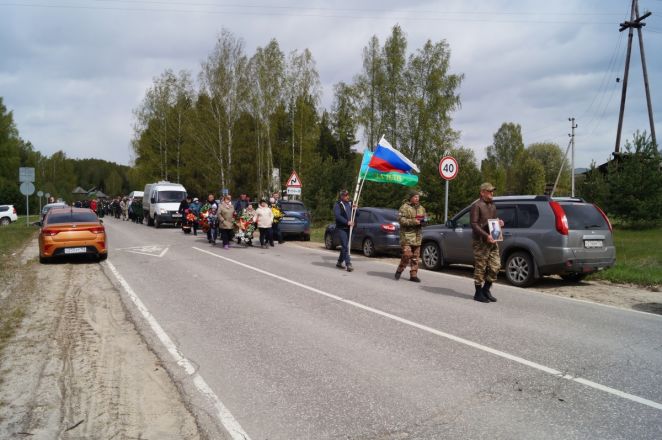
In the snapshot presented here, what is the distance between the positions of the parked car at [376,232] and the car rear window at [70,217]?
7.67m

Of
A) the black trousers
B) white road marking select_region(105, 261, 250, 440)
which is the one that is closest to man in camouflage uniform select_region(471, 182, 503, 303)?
white road marking select_region(105, 261, 250, 440)

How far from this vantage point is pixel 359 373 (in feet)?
16.4

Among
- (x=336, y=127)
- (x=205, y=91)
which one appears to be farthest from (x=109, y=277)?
(x=336, y=127)

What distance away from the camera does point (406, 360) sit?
5.39 meters

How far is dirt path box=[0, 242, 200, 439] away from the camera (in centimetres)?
389

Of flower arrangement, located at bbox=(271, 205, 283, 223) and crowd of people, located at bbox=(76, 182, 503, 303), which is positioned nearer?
crowd of people, located at bbox=(76, 182, 503, 303)

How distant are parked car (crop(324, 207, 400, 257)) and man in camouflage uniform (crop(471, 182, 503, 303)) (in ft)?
22.0

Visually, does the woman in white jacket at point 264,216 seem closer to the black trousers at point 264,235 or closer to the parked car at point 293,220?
the black trousers at point 264,235

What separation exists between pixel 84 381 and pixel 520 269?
8.29m

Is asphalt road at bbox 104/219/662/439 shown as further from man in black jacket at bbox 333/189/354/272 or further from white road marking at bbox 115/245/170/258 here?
white road marking at bbox 115/245/170/258

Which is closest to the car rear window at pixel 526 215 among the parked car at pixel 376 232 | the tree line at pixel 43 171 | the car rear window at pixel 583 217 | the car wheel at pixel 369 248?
the car rear window at pixel 583 217

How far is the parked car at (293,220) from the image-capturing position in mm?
21078

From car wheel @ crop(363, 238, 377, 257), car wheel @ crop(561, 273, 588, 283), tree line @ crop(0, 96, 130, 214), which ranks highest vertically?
tree line @ crop(0, 96, 130, 214)

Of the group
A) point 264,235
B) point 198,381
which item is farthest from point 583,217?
point 264,235
